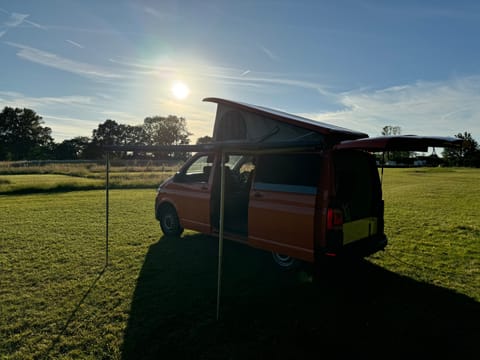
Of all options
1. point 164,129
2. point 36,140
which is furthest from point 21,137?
point 164,129

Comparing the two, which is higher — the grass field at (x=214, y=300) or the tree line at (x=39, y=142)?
the tree line at (x=39, y=142)

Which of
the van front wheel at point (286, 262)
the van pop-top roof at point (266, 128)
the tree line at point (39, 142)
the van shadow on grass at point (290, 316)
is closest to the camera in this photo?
the van shadow on grass at point (290, 316)

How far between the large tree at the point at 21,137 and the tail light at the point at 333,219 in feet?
238

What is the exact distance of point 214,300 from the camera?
4031 millimetres

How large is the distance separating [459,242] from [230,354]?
6605 millimetres

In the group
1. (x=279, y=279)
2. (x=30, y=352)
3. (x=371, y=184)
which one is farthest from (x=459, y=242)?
(x=30, y=352)

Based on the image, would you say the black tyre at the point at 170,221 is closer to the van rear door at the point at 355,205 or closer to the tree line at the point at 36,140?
the van rear door at the point at 355,205

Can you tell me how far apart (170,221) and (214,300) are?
327cm

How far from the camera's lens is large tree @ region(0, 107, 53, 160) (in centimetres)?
6262

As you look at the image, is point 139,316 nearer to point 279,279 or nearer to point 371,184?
point 279,279

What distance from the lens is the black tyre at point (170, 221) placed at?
6.83 meters

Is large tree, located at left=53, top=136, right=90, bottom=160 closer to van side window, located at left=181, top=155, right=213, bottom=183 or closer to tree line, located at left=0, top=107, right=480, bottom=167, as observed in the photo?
tree line, located at left=0, top=107, right=480, bottom=167

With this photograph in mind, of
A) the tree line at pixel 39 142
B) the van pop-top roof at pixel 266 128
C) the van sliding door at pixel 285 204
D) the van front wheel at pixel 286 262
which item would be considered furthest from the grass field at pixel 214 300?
the tree line at pixel 39 142

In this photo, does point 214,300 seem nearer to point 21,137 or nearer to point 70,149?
point 70,149
